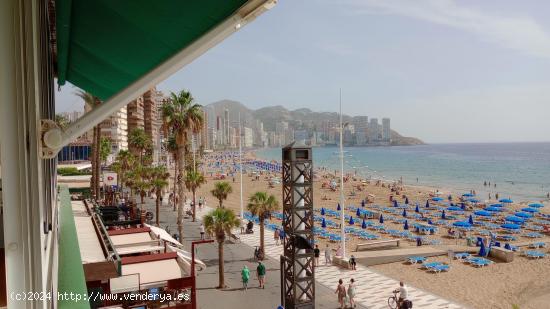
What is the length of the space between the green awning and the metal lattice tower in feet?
27.8

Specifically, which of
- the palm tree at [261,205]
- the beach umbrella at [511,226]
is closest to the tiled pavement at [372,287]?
the palm tree at [261,205]

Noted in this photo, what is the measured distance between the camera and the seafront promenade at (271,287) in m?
15.4

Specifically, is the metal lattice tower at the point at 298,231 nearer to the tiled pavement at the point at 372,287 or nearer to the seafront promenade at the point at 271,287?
the seafront promenade at the point at 271,287

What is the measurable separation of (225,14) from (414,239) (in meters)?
30.2

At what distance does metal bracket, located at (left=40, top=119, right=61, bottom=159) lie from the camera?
2035mm

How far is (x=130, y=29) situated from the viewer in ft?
9.93

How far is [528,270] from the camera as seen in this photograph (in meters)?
21.9

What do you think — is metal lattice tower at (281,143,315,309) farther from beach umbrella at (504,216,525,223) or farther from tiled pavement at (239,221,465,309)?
beach umbrella at (504,216,525,223)

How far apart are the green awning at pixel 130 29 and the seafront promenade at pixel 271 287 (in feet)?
39.6

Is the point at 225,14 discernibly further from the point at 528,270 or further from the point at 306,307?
the point at 528,270

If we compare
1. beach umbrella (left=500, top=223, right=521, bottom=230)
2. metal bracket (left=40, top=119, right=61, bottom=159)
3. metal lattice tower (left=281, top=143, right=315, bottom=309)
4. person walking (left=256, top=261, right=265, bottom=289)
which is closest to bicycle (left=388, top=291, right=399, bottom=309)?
metal lattice tower (left=281, top=143, right=315, bottom=309)

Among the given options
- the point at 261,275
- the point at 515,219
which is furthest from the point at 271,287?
the point at 515,219

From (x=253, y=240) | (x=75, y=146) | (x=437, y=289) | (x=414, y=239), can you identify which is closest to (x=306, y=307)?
(x=437, y=289)

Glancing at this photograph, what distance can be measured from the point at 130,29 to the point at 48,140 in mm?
1311
